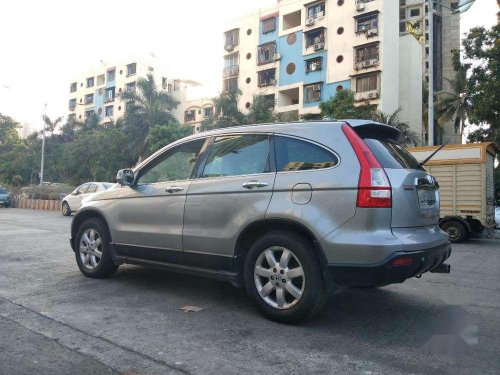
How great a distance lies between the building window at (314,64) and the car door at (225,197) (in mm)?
35488

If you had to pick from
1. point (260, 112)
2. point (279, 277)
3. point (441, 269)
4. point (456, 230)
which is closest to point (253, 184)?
point (279, 277)

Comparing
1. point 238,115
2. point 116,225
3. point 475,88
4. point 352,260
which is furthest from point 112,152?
point 352,260

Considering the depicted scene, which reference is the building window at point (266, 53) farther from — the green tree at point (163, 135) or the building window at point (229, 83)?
the green tree at point (163, 135)

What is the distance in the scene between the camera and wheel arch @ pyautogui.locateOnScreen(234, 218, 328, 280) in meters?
3.60

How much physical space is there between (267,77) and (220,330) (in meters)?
40.7

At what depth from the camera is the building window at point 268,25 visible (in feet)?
140

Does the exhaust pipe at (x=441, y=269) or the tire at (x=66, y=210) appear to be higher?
the tire at (x=66, y=210)

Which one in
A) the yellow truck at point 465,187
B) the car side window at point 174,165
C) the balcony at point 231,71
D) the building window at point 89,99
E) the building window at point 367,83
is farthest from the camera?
the building window at point 89,99

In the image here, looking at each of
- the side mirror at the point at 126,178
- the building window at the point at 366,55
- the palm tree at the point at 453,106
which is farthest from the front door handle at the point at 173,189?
the palm tree at the point at 453,106

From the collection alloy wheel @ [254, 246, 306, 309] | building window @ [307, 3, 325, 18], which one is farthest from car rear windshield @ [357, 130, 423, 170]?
building window @ [307, 3, 325, 18]

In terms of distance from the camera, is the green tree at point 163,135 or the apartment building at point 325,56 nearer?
the apartment building at point 325,56

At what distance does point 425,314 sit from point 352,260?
1.34m

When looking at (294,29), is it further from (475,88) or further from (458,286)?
(458,286)

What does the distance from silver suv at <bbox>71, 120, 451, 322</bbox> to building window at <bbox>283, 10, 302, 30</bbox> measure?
40184 millimetres
